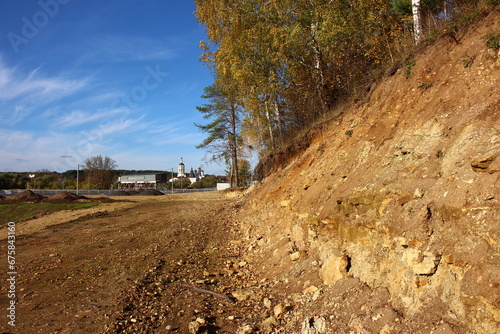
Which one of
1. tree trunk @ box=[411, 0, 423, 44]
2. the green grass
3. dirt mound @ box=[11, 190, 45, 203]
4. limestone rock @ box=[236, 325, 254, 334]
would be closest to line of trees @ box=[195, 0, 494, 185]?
tree trunk @ box=[411, 0, 423, 44]

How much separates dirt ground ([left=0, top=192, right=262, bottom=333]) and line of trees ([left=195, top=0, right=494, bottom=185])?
20.1 ft

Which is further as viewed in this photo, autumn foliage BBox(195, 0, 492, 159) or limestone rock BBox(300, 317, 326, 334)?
autumn foliage BBox(195, 0, 492, 159)

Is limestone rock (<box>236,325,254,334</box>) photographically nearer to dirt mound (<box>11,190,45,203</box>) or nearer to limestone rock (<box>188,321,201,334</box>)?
limestone rock (<box>188,321,201,334</box>)

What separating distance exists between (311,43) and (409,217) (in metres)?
8.06

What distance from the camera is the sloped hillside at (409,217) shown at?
8.79 ft

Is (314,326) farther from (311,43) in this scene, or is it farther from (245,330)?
(311,43)

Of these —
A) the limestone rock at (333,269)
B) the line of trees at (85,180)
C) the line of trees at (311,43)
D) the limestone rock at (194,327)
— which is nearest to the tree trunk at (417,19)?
the line of trees at (311,43)

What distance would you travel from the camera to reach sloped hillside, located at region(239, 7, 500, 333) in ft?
8.79

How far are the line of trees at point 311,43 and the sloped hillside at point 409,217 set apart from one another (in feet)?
5.73

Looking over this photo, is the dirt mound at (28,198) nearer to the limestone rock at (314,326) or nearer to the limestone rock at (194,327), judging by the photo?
the limestone rock at (194,327)

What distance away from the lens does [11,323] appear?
4188mm

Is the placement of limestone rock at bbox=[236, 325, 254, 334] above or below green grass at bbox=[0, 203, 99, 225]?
below

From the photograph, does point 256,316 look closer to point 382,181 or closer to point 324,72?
point 382,181

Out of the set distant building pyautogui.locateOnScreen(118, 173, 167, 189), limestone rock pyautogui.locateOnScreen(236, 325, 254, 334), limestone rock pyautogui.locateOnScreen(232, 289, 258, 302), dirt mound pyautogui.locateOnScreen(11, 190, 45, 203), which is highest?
distant building pyautogui.locateOnScreen(118, 173, 167, 189)
